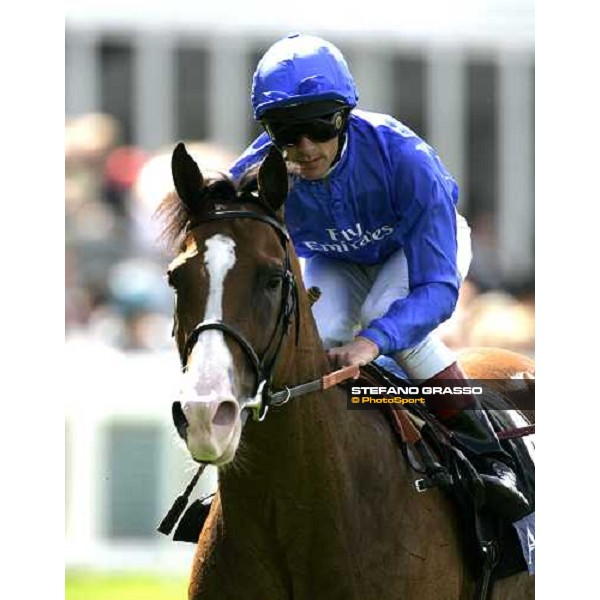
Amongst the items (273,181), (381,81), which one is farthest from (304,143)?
(381,81)

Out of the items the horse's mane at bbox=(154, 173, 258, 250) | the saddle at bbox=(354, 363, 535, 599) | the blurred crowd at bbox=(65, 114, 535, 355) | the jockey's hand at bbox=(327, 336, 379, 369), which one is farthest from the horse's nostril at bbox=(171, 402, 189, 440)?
the blurred crowd at bbox=(65, 114, 535, 355)

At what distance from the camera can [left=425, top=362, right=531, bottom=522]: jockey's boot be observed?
447 centimetres

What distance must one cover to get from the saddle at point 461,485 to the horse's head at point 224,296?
60cm

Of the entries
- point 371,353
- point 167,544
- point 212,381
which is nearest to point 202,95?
point 167,544

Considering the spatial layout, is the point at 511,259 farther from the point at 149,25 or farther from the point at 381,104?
the point at 149,25

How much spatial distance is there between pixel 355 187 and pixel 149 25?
9.39 feet

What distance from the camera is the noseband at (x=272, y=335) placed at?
3.43m

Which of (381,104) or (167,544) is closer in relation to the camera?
(381,104)

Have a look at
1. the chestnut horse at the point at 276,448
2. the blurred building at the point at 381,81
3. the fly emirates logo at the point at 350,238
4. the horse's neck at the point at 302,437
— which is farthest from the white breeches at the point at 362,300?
the blurred building at the point at 381,81

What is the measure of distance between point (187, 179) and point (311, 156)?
1.63ft

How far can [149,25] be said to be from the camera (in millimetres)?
6844

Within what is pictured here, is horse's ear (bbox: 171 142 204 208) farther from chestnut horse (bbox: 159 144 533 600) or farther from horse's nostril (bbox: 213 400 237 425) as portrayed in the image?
horse's nostril (bbox: 213 400 237 425)

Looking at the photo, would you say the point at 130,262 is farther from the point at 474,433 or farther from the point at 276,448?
the point at 276,448
